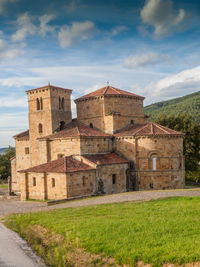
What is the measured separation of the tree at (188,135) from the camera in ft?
142

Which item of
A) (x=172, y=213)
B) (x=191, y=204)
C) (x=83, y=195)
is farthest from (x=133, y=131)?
(x=172, y=213)

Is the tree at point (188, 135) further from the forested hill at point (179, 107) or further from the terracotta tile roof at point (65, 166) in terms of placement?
the forested hill at point (179, 107)

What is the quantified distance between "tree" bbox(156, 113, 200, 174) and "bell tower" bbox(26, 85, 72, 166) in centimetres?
1664

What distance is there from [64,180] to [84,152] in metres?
4.98

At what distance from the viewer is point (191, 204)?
58.8 ft

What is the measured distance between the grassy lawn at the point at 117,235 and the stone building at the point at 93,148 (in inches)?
395

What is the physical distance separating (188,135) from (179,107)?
351 ft

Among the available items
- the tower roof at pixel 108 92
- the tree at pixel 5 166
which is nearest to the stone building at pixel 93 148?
the tower roof at pixel 108 92

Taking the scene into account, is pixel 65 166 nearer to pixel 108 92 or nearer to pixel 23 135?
pixel 108 92

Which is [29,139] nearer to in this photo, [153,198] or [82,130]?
[82,130]

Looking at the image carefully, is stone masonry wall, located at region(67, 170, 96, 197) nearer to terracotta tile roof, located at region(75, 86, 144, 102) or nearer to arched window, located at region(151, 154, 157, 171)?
arched window, located at region(151, 154, 157, 171)

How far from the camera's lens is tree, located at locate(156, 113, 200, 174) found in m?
43.2

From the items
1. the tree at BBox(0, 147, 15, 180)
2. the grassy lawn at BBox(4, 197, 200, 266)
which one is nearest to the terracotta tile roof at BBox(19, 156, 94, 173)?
the grassy lawn at BBox(4, 197, 200, 266)

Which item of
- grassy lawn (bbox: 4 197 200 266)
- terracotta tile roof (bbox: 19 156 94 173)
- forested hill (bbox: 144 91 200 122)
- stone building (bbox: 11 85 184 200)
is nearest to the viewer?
grassy lawn (bbox: 4 197 200 266)
